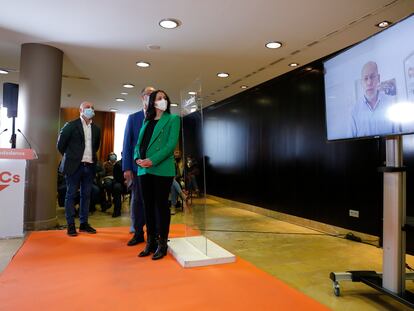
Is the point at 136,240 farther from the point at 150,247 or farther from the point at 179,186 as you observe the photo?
the point at 179,186

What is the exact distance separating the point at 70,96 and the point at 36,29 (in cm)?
375

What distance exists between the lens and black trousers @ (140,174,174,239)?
2.48 m

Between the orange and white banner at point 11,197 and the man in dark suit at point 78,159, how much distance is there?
0.50 metres

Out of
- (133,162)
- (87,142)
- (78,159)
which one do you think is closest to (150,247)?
Answer: (133,162)

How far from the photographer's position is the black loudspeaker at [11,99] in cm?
381

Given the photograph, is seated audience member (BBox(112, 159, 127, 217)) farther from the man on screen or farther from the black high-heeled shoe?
the man on screen

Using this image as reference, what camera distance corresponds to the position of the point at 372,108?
6.19 ft

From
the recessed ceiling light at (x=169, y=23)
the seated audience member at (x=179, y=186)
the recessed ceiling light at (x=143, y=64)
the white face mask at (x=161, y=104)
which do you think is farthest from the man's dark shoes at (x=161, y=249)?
the recessed ceiling light at (x=143, y=64)

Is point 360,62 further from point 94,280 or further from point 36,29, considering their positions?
point 36,29

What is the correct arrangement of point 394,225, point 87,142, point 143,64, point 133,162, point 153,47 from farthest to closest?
1. point 143,64
2. point 153,47
3. point 87,142
4. point 133,162
5. point 394,225

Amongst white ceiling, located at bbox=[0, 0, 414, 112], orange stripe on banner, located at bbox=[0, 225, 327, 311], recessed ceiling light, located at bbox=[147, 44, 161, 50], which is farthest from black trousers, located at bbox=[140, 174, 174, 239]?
recessed ceiling light, located at bbox=[147, 44, 161, 50]

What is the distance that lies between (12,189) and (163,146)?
208cm

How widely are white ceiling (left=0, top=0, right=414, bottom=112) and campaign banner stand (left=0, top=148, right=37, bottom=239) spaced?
4.64 feet

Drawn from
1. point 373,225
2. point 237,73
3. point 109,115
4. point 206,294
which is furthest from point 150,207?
point 109,115
